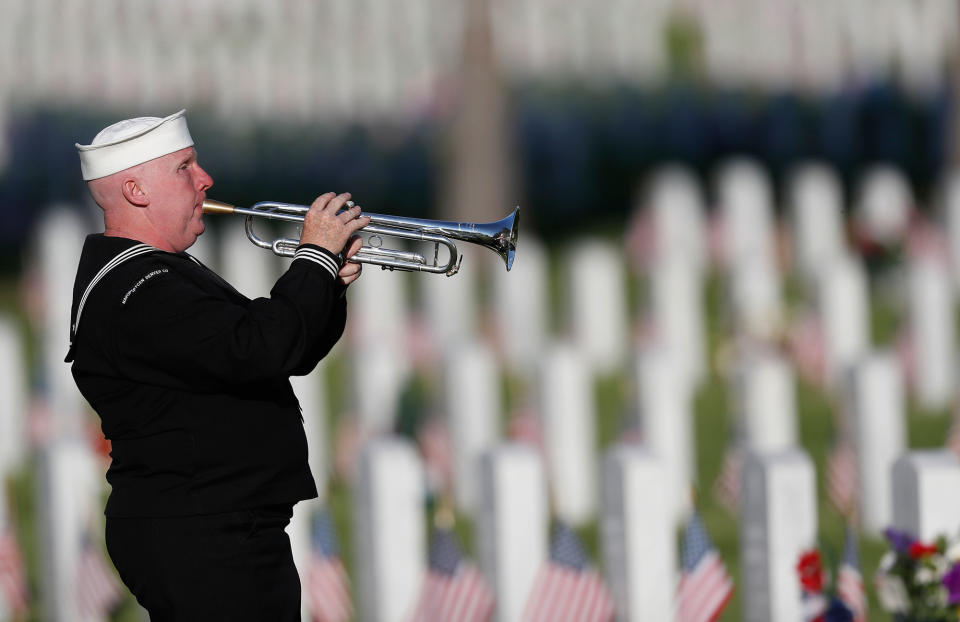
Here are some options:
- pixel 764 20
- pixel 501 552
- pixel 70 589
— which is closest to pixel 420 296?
pixel 70 589

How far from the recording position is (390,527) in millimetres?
4559

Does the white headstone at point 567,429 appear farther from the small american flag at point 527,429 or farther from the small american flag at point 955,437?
the small american flag at point 955,437

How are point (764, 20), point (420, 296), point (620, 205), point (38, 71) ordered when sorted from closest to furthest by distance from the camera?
point (420, 296), point (620, 205), point (764, 20), point (38, 71)

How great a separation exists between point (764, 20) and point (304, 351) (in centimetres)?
1566

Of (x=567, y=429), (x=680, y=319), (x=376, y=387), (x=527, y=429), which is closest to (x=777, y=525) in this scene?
(x=567, y=429)

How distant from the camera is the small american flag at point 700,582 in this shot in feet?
13.9

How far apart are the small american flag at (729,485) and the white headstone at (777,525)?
6.56ft

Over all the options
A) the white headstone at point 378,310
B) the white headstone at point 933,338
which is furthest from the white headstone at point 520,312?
the white headstone at point 933,338

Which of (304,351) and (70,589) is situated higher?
(304,351)

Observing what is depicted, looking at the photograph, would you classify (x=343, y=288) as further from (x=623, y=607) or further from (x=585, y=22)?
(x=585, y=22)

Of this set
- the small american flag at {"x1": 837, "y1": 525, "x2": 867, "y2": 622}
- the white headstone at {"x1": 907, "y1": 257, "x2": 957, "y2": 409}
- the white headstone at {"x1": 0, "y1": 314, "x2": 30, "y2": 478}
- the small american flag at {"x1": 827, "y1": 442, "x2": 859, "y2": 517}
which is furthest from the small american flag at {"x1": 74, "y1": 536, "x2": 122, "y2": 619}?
the white headstone at {"x1": 907, "y1": 257, "x2": 957, "y2": 409}

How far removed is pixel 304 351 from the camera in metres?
2.84

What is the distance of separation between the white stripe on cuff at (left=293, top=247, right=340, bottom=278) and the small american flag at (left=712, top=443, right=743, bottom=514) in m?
3.44

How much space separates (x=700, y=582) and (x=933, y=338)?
339 cm
